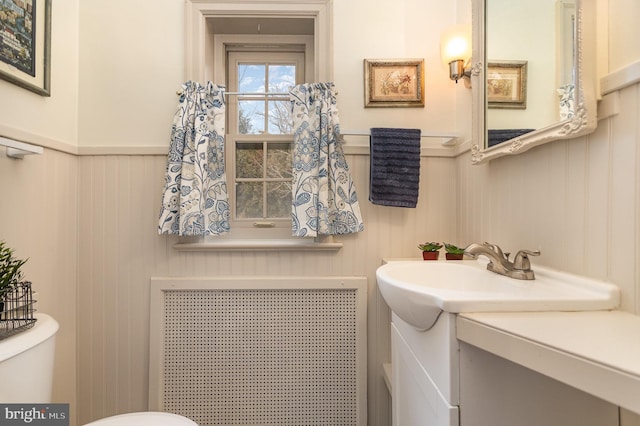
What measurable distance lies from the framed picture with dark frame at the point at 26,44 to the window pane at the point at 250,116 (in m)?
0.80

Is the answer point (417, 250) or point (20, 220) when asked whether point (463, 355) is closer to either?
point (417, 250)

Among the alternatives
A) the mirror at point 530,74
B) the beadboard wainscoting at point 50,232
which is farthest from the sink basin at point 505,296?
the beadboard wainscoting at point 50,232

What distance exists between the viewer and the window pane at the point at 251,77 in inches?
63.9

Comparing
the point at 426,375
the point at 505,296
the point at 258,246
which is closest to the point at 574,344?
the point at 505,296

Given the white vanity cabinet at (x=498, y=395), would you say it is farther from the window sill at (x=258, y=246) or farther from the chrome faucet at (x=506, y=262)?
the window sill at (x=258, y=246)

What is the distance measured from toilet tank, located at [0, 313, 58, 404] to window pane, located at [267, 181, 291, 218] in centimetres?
93

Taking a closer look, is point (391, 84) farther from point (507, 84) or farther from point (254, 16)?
point (254, 16)

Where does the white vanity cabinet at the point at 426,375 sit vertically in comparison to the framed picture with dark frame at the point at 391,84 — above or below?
below

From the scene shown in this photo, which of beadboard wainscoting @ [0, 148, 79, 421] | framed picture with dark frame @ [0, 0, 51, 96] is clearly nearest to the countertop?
beadboard wainscoting @ [0, 148, 79, 421]

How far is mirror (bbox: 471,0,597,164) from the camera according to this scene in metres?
0.74

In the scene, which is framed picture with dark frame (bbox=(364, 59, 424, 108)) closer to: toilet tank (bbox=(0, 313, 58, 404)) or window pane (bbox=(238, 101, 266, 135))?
window pane (bbox=(238, 101, 266, 135))

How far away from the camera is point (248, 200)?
5.11 feet

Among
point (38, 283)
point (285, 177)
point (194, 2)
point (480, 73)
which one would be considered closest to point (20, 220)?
point (38, 283)

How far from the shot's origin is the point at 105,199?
4.70 ft
